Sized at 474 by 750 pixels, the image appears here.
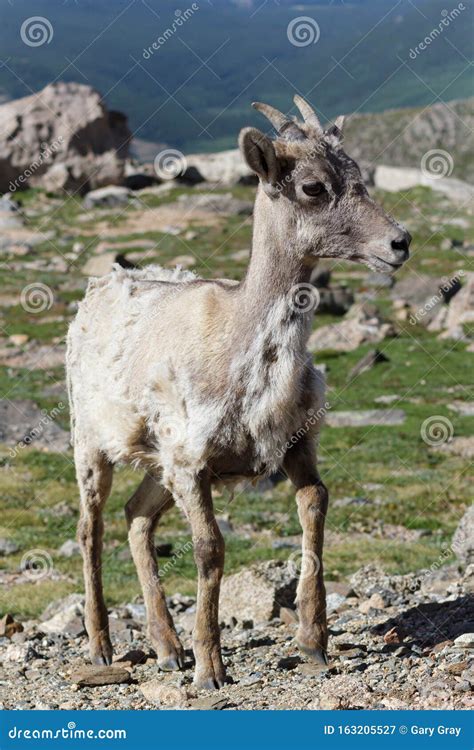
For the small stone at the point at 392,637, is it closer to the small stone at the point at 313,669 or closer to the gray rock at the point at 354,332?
the small stone at the point at 313,669

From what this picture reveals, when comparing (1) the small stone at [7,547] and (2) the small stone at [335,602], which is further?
(1) the small stone at [7,547]

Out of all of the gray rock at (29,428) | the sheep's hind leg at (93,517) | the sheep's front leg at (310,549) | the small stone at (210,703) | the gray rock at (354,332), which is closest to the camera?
the small stone at (210,703)

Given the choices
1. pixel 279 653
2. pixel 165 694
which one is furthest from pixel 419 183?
pixel 165 694

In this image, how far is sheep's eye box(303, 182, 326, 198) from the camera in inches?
400

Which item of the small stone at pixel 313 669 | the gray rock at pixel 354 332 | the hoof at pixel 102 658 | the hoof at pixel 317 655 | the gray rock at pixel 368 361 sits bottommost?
the hoof at pixel 102 658

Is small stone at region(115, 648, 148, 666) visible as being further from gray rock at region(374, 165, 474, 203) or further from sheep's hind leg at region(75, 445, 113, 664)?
gray rock at region(374, 165, 474, 203)

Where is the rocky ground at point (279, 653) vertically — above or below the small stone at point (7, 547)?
below

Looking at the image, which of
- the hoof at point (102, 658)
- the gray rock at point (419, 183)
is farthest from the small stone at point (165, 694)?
the gray rock at point (419, 183)

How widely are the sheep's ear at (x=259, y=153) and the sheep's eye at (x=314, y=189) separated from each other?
0.28m

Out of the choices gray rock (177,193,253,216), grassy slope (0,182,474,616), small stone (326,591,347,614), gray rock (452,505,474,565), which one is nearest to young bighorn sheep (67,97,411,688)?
grassy slope (0,182,474,616)

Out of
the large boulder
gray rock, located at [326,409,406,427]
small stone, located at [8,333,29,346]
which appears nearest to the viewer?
gray rock, located at [326,409,406,427]

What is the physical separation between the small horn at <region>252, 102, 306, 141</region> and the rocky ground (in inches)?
182

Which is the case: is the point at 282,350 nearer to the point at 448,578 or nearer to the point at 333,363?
the point at 448,578

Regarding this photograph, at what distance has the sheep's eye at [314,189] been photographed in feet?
33.3
